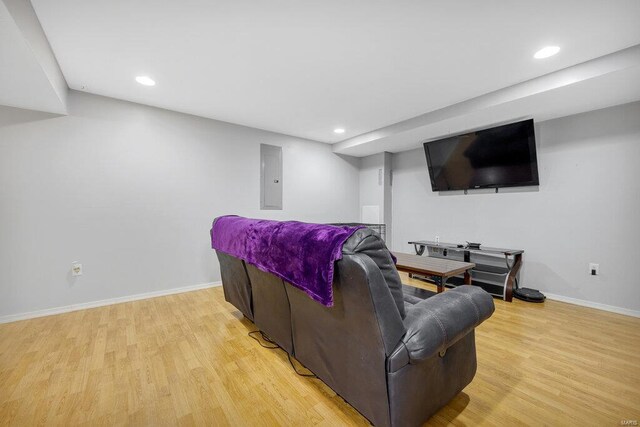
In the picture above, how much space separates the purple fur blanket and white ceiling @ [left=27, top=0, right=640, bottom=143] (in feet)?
4.45

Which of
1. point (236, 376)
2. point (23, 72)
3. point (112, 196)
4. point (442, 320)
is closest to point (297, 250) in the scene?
point (442, 320)

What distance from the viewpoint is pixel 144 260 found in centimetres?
306

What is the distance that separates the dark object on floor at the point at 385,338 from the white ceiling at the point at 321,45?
1.53m

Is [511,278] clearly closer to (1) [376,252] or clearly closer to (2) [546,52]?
(2) [546,52]

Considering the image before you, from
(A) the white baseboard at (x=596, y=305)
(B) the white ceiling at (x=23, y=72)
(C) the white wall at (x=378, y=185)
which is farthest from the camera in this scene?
(C) the white wall at (x=378, y=185)

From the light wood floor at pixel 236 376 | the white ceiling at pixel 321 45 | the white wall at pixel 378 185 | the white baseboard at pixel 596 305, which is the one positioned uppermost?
the white ceiling at pixel 321 45

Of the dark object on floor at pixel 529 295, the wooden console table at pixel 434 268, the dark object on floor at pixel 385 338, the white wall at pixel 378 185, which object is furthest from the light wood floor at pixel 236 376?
the white wall at pixel 378 185

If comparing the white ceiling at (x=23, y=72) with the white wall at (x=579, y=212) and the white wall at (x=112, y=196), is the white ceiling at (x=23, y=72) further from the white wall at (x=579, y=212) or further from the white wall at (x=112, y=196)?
the white wall at (x=579, y=212)

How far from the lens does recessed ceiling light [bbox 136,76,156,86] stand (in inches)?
96.5

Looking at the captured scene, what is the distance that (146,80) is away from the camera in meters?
2.49

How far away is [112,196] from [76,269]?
824 millimetres

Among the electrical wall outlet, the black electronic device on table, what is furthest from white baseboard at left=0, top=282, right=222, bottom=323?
the black electronic device on table

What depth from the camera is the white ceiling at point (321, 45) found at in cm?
161

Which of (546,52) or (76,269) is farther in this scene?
(76,269)
